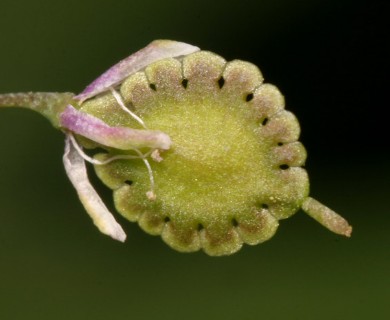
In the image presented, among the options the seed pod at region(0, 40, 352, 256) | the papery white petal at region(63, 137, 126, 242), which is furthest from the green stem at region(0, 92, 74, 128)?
the papery white petal at region(63, 137, 126, 242)

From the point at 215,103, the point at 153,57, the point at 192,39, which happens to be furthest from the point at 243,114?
the point at 192,39

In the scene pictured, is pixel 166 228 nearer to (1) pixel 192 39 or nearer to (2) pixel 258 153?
(2) pixel 258 153

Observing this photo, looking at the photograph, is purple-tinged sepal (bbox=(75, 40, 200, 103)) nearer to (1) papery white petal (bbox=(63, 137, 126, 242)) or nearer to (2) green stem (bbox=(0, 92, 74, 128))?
(2) green stem (bbox=(0, 92, 74, 128))

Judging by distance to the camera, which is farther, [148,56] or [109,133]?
[148,56]

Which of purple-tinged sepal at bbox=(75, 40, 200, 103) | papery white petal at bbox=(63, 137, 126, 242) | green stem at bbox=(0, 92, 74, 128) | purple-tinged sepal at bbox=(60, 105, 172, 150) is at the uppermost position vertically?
purple-tinged sepal at bbox=(75, 40, 200, 103)

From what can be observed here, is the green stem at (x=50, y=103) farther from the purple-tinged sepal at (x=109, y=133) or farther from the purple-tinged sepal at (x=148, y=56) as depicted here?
the purple-tinged sepal at (x=148, y=56)

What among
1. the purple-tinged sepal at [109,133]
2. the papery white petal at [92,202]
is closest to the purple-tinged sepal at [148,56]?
the purple-tinged sepal at [109,133]

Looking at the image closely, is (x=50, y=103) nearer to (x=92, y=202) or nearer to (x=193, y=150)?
(x=92, y=202)

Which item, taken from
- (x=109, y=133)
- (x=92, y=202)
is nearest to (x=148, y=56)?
(x=109, y=133)
